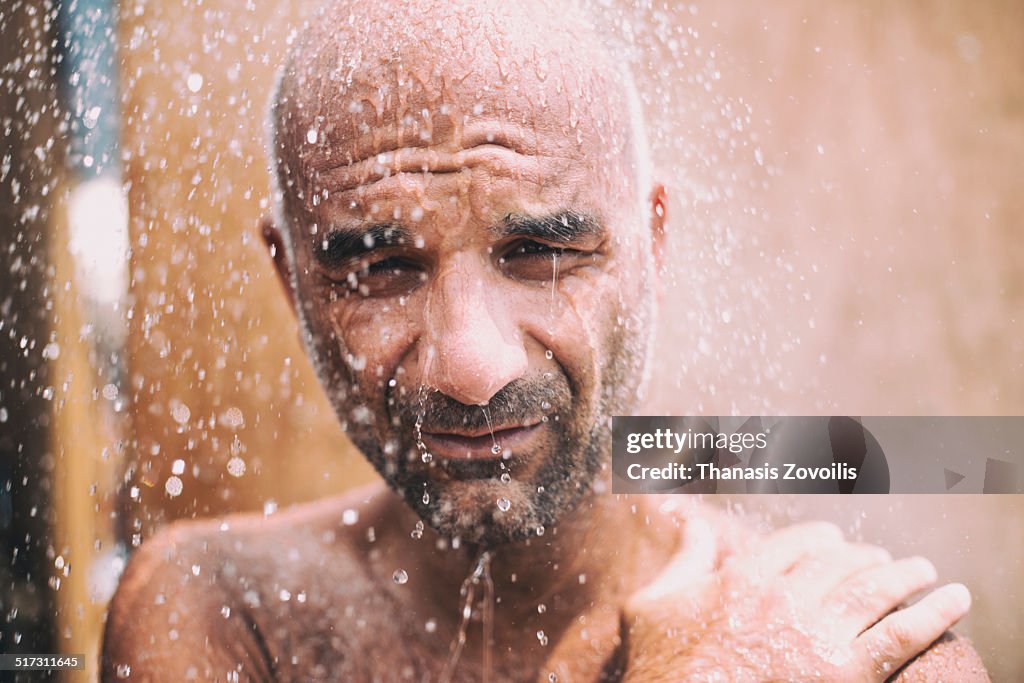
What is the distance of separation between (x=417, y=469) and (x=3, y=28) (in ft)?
5.85

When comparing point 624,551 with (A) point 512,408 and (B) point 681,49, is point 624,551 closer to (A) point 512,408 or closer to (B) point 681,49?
(A) point 512,408

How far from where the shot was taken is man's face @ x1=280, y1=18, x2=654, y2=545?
51.8 inches

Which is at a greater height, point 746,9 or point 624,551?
point 746,9

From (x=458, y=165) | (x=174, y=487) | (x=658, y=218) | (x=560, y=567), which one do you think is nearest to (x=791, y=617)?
(x=560, y=567)

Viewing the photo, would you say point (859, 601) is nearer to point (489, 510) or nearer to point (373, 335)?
point (489, 510)

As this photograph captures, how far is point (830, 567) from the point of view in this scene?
55.3 inches

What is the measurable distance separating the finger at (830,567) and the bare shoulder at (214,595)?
32.4 inches

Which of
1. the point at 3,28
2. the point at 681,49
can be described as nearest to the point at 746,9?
the point at 681,49

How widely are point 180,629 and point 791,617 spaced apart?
1098 millimetres

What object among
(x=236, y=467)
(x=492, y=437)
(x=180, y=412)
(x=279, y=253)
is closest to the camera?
(x=492, y=437)

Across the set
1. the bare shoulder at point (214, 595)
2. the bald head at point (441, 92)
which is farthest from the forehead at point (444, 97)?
the bare shoulder at point (214, 595)

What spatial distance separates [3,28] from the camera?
7.70 ft

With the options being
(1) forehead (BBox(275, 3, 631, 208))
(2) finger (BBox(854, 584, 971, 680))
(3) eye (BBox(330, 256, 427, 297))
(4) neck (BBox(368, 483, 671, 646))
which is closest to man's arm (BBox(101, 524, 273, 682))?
(4) neck (BBox(368, 483, 671, 646))

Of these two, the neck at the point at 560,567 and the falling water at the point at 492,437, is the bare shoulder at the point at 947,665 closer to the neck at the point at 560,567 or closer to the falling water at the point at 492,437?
the neck at the point at 560,567
